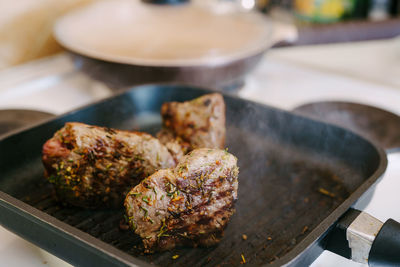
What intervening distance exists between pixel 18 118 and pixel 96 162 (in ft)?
2.10

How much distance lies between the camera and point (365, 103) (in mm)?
1679

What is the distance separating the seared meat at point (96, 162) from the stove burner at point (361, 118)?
65cm

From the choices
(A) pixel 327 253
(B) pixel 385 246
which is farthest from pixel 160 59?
(B) pixel 385 246

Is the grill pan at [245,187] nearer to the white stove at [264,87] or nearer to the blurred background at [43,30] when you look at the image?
the white stove at [264,87]

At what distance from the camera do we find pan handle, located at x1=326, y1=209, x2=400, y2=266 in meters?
0.74

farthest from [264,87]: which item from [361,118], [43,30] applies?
[43,30]

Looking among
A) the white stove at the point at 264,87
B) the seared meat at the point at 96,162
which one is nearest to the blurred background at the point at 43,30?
the white stove at the point at 264,87

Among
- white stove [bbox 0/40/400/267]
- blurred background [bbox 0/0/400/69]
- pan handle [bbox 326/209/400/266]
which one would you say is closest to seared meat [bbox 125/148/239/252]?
pan handle [bbox 326/209/400/266]

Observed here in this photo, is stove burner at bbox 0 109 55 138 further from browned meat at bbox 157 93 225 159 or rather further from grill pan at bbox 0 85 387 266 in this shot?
browned meat at bbox 157 93 225 159

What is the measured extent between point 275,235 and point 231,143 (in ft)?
1.23

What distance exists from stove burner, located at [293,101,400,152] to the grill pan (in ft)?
0.74

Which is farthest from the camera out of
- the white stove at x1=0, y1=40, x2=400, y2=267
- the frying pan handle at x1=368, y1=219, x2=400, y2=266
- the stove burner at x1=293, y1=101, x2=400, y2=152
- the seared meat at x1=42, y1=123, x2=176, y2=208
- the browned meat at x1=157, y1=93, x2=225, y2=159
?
the white stove at x1=0, y1=40, x2=400, y2=267

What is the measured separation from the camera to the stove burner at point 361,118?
54.7 inches

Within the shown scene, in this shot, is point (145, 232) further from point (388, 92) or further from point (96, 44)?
point (388, 92)
